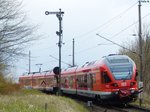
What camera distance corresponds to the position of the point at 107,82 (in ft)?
110

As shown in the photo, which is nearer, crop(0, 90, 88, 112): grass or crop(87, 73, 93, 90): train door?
crop(0, 90, 88, 112): grass

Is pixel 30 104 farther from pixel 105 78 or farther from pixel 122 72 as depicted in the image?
pixel 122 72

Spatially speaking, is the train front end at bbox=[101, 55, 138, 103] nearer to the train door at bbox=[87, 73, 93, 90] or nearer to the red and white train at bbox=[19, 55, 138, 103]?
the red and white train at bbox=[19, 55, 138, 103]

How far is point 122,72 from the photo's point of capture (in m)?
33.7

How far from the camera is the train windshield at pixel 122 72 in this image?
110ft

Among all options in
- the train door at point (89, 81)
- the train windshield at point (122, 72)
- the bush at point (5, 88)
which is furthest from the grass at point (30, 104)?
the train door at point (89, 81)

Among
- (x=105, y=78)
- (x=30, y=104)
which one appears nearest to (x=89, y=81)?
(x=105, y=78)

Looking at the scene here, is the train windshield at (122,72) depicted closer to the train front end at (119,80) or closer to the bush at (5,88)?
the train front end at (119,80)

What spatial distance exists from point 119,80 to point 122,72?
621 millimetres

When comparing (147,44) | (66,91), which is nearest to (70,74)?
(66,91)

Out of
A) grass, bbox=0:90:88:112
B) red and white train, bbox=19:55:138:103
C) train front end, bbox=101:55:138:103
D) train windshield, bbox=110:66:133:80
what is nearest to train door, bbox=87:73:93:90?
red and white train, bbox=19:55:138:103

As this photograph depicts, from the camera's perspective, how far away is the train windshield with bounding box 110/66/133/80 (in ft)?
110

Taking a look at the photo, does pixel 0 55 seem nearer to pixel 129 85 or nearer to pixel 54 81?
pixel 129 85

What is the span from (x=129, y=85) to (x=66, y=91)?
17.6m
